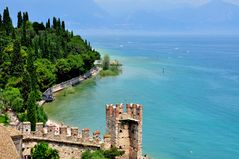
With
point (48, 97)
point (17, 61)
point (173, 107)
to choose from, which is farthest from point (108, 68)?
point (17, 61)

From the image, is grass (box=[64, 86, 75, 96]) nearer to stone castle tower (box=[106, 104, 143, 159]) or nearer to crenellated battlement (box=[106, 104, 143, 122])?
stone castle tower (box=[106, 104, 143, 159])

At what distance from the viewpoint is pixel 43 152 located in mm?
21359

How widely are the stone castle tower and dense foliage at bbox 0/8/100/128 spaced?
811cm

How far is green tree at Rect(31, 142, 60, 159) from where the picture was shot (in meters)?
21.2

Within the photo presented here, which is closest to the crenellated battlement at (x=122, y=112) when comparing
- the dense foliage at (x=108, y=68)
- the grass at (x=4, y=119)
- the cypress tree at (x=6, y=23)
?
the grass at (x=4, y=119)

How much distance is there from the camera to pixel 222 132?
43.5 m

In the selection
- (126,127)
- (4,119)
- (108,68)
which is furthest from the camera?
(108,68)

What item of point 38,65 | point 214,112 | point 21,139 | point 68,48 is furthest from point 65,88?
point 21,139

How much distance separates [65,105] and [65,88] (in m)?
9.16

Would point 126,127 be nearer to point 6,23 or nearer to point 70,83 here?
point 70,83

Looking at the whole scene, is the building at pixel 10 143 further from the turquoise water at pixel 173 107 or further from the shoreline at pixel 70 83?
the shoreline at pixel 70 83

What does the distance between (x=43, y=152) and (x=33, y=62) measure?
27631 mm

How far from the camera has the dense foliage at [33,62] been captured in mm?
36803

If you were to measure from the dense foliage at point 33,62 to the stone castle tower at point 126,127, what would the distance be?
8.11 meters
